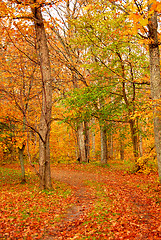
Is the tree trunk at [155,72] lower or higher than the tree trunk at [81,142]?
higher

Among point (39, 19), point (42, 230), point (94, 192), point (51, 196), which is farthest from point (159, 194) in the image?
point (39, 19)

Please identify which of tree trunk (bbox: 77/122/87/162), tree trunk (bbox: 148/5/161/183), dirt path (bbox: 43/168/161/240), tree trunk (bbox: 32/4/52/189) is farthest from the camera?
tree trunk (bbox: 77/122/87/162)

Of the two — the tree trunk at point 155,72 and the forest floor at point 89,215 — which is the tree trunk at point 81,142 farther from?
the tree trunk at point 155,72

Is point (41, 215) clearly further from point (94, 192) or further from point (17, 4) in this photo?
point (17, 4)

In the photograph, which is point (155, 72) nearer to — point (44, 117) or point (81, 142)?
point (44, 117)

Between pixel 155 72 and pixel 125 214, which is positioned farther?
pixel 125 214

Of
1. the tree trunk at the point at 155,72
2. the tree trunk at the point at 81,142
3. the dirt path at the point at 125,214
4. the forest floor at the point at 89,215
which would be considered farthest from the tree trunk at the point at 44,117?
the tree trunk at the point at 81,142

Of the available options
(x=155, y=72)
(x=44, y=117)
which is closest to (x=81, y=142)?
(x=44, y=117)

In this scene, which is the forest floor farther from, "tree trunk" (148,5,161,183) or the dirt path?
"tree trunk" (148,5,161,183)

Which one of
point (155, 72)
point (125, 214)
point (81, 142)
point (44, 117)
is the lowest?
point (125, 214)

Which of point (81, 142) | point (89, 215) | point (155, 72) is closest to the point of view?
point (155, 72)

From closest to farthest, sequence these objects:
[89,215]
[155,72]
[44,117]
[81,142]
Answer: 1. [155,72]
2. [89,215]
3. [44,117]
4. [81,142]

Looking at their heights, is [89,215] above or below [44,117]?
below

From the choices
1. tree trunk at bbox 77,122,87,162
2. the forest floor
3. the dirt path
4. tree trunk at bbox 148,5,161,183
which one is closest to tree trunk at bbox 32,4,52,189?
the forest floor
